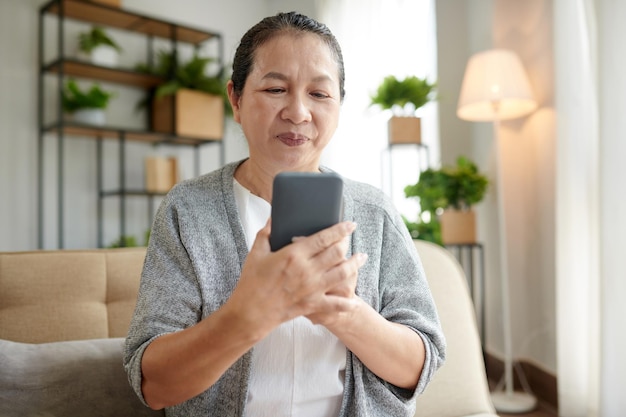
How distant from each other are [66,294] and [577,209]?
1.90m

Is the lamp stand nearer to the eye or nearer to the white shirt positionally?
the white shirt

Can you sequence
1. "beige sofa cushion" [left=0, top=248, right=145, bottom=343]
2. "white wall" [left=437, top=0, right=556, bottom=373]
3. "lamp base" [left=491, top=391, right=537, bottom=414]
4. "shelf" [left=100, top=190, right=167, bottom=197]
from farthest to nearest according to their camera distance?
"shelf" [left=100, top=190, right=167, bottom=197] < "white wall" [left=437, top=0, right=556, bottom=373] < "lamp base" [left=491, top=391, right=537, bottom=414] < "beige sofa cushion" [left=0, top=248, right=145, bottom=343]

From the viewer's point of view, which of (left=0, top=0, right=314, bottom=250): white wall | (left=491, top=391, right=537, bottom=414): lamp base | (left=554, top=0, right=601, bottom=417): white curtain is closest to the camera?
(left=554, top=0, right=601, bottom=417): white curtain

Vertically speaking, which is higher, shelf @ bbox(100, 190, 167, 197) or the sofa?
shelf @ bbox(100, 190, 167, 197)

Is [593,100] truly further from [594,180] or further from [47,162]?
[47,162]

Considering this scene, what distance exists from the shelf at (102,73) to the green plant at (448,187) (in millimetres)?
2031

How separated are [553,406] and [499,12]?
1.96m

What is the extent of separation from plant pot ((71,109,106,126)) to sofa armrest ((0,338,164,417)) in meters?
2.70

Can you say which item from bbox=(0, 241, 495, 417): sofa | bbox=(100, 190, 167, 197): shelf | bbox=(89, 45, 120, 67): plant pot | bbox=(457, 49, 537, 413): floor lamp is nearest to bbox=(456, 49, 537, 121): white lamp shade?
bbox=(457, 49, 537, 413): floor lamp

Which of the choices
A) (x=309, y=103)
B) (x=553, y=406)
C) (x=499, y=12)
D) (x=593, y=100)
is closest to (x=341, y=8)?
(x=499, y=12)

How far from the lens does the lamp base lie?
8.17 ft

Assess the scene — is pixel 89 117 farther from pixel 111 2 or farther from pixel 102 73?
pixel 111 2

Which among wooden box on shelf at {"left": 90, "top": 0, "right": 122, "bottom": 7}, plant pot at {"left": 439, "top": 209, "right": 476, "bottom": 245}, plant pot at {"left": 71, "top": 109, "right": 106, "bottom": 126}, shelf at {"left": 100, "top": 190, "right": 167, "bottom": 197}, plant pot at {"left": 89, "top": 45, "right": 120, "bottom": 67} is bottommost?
plant pot at {"left": 439, "top": 209, "right": 476, "bottom": 245}

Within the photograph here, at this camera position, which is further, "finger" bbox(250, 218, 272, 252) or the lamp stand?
the lamp stand
